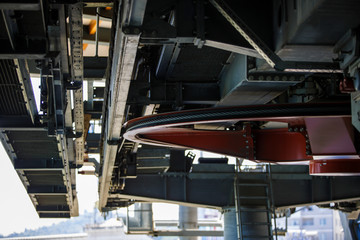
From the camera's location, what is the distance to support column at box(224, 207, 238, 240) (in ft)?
63.0

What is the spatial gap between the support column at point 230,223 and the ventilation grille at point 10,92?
28.5 ft

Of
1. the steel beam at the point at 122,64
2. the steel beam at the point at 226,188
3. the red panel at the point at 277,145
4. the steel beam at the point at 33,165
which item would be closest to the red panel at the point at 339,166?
the red panel at the point at 277,145

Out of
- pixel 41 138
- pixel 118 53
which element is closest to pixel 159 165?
pixel 41 138

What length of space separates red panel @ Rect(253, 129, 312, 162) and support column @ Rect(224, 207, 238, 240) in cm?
572

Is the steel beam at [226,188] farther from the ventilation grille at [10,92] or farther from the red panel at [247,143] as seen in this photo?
the ventilation grille at [10,92]

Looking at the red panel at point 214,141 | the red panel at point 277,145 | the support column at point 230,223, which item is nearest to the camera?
the red panel at point 214,141

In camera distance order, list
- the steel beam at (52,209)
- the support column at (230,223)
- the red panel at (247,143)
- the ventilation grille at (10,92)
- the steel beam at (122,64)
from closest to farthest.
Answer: the steel beam at (122,64) < the ventilation grille at (10,92) < the red panel at (247,143) < the support column at (230,223) < the steel beam at (52,209)

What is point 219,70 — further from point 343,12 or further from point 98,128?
point 98,128

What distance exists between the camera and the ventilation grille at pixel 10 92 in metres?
10.7

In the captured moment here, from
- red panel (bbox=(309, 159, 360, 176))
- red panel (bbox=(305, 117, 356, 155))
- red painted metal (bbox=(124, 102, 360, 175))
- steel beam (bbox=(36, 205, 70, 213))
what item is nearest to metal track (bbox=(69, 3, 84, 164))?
red painted metal (bbox=(124, 102, 360, 175))

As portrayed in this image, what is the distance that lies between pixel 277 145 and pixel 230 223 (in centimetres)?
613

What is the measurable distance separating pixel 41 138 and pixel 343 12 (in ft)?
29.6

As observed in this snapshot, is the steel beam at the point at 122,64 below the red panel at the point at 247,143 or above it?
above

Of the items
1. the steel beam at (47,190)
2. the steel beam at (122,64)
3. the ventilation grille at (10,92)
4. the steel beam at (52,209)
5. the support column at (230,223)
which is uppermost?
the ventilation grille at (10,92)
